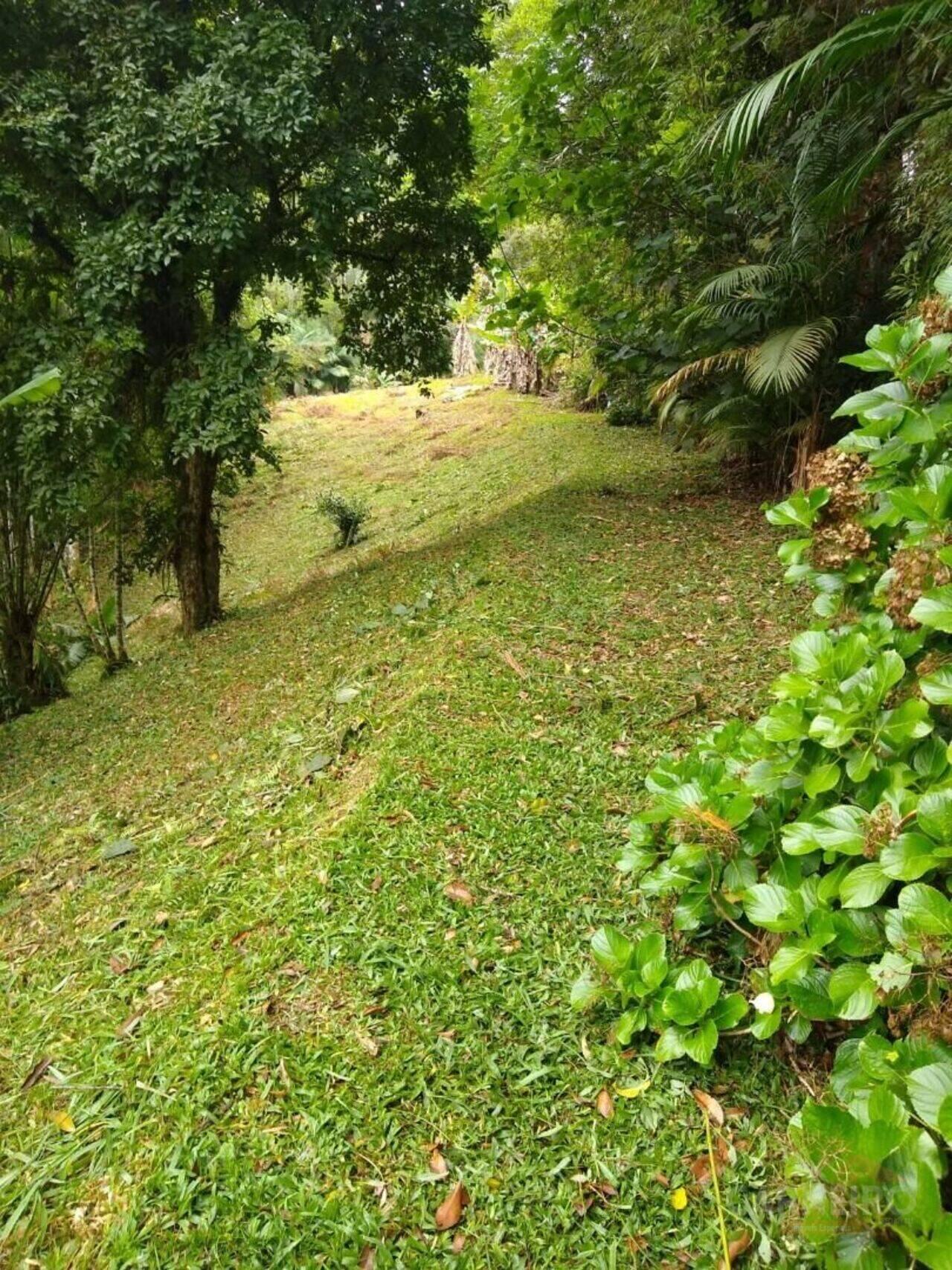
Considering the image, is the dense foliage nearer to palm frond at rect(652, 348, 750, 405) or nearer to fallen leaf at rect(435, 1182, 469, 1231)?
palm frond at rect(652, 348, 750, 405)

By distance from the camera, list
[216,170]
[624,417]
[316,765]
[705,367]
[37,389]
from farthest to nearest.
→ 1. [624,417]
2. [705,367]
3. [216,170]
4. [316,765]
5. [37,389]

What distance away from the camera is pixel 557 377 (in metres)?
14.8

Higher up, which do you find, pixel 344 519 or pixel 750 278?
pixel 750 278

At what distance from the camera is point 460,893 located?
2.14 metres

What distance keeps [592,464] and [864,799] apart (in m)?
7.38

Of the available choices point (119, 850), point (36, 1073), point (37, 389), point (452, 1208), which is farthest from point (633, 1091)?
point (37, 389)

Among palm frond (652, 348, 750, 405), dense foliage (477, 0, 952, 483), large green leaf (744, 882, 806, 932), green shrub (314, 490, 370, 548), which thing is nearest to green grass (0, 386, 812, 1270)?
large green leaf (744, 882, 806, 932)

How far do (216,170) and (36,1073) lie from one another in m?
4.73

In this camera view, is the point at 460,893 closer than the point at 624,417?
Yes

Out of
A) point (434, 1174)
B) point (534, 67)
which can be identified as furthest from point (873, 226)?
point (434, 1174)

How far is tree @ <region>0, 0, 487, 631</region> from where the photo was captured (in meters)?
4.16

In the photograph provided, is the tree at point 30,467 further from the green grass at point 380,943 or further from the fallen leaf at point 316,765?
the fallen leaf at point 316,765

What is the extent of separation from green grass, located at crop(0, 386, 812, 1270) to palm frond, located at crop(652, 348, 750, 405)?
1.36 metres

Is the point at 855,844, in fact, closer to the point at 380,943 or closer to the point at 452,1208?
the point at 452,1208
